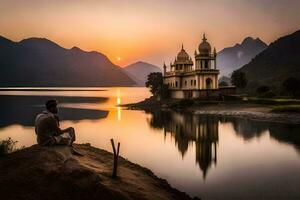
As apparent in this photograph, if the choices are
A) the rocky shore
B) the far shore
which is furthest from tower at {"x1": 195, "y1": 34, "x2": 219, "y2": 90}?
the rocky shore

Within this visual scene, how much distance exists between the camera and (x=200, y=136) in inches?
1764

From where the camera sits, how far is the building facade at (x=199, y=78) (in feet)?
292

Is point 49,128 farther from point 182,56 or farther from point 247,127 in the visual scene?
point 182,56

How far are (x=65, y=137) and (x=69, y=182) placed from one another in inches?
124

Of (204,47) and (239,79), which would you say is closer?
(204,47)

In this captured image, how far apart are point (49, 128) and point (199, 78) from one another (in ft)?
249

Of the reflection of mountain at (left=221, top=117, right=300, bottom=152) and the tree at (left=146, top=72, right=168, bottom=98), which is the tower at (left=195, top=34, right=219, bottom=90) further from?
the reflection of mountain at (left=221, top=117, right=300, bottom=152)

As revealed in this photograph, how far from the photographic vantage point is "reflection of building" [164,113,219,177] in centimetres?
3122

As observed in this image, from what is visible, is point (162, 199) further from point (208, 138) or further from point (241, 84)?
point (241, 84)

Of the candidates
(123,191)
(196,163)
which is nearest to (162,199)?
(123,191)

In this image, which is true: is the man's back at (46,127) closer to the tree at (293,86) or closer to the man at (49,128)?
the man at (49,128)

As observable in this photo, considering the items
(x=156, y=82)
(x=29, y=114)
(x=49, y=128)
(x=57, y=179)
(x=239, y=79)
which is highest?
(x=239, y=79)

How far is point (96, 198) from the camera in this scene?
13023mm

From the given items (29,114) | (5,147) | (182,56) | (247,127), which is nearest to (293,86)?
(247,127)
